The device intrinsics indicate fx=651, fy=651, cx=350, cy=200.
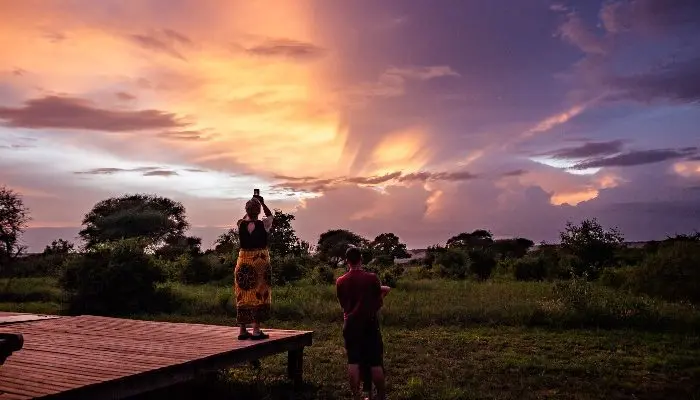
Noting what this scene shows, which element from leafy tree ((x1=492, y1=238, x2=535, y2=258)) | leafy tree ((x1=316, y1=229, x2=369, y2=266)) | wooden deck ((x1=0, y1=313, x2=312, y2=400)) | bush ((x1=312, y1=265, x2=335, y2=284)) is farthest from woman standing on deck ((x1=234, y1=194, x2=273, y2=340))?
leafy tree ((x1=316, y1=229, x2=369, y2=266))

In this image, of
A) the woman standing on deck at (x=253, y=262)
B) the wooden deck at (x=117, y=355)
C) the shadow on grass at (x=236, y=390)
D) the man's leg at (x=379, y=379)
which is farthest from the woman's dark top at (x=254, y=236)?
the man's leg at (x=379, y=379)

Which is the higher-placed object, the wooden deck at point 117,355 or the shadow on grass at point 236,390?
the wooden deck at point 117,355

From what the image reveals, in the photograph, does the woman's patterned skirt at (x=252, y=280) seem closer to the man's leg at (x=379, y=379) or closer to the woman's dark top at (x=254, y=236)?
the woman's dark top at (x=254, y=236)

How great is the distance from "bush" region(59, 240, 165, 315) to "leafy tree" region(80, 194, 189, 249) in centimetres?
2857

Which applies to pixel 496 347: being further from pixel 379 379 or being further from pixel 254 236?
pixel 254 236

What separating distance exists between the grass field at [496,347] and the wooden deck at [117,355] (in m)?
0.70

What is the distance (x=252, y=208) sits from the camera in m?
8.69

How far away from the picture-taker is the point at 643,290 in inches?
785

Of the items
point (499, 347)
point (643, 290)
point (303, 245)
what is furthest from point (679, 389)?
point (303, 245)

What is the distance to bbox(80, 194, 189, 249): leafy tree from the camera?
52.2 m

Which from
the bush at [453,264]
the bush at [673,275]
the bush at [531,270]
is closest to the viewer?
the bush at [673,275]

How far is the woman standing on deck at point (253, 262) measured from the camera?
8664 mm

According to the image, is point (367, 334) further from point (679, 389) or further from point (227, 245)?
point (227, 245)

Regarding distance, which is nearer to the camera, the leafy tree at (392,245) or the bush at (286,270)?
the bush at (286,270)
